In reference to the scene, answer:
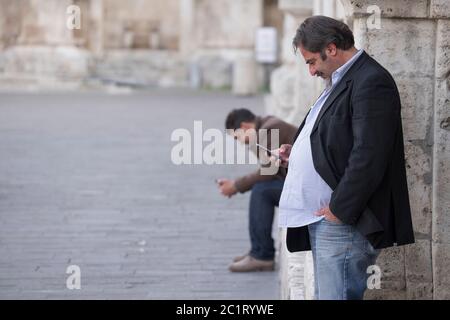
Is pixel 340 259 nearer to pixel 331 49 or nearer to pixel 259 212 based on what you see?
pixel 331 49

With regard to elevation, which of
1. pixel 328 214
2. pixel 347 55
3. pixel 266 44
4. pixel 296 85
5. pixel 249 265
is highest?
pixel 266 44

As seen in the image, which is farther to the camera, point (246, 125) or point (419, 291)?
point (246, 125)

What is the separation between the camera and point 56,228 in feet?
26.2

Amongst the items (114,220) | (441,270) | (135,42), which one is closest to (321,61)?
(441,270)

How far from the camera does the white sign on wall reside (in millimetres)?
25281

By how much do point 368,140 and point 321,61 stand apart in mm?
396

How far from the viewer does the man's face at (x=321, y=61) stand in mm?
3730

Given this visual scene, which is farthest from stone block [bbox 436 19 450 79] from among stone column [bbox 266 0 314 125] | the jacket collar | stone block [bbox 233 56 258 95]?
stone block [bbox 233 56 258 95]

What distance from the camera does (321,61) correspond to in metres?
3.76

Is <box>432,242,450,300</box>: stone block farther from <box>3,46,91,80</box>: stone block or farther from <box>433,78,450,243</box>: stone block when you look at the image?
<box>3,46,91,80</box>: stone block

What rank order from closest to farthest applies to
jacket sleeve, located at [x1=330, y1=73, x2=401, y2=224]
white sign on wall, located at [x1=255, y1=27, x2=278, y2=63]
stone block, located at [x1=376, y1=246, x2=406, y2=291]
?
jacket sleeve, located at [x1=330, y1=73, x2=401, y2=224]
stone block, located at [x1=376, y1=246, x2=406, y2=291]
white sign on wall, located at [x1=255, y1=27, x2=278, y2=63]

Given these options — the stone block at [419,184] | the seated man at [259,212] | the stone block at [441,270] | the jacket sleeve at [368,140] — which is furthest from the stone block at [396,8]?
the seated man at [259,212]

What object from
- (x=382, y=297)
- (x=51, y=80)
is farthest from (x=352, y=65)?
(x=51, y=80)

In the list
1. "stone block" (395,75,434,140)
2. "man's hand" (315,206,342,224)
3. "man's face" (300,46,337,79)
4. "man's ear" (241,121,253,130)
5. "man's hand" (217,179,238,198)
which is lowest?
"man's hand" (217,179,238,198)
